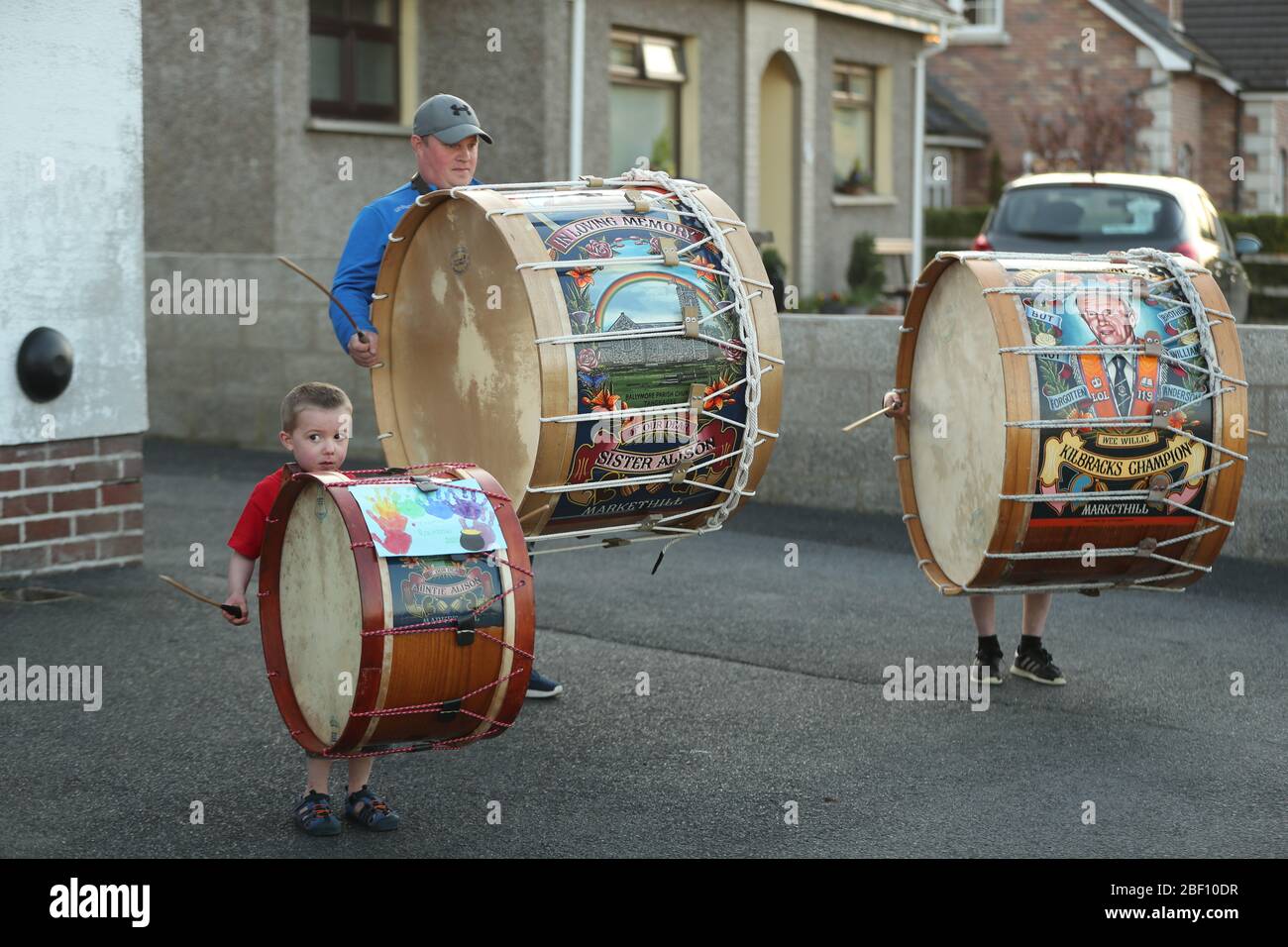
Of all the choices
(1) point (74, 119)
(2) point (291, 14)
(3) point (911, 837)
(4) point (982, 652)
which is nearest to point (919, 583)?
(4) point (982, 652)

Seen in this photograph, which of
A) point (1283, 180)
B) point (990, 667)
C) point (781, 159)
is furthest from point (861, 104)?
point (1283, 180)

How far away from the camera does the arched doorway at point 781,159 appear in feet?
68.2

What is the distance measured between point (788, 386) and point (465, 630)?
6.27 meters

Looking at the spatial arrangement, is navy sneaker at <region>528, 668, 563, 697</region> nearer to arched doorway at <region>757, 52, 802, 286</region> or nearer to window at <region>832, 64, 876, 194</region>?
arched doorway at <region>757, 52, 802, 286</region>

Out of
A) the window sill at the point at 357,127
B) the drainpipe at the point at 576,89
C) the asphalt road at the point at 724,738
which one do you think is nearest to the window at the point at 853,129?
the drainpipe at the point at 576,89

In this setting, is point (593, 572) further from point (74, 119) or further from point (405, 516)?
point (405, 516)

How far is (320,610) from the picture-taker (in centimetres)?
468

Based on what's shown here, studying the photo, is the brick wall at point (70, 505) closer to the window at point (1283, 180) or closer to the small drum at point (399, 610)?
the small drum at point (399, 610)

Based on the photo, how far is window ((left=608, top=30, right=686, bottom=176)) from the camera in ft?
59.7

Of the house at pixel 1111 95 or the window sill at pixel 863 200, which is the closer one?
the window sill at pixel 863 200

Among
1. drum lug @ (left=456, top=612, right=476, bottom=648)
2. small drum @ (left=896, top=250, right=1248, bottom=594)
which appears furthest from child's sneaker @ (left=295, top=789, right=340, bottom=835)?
small drum @ (left=896, top=250, right=1248, bottom=594)

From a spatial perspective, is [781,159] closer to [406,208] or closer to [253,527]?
[406,208]

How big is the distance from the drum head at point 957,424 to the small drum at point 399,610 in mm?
1758
